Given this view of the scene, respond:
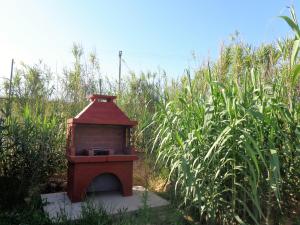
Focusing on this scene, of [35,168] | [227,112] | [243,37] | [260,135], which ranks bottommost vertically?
[35,168]

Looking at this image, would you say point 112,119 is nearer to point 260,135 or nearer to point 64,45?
point 260,135

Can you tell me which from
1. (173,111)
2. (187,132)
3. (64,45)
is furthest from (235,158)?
(64,45)

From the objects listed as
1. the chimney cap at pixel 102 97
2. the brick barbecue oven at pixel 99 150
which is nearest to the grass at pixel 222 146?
the brick barbecue oven at pixel 99 150

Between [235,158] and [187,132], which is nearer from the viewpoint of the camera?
[235,158]

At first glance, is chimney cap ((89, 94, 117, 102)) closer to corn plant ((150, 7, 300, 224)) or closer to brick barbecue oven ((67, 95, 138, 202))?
brick barbecue oven ((67, 95, 138, 202))

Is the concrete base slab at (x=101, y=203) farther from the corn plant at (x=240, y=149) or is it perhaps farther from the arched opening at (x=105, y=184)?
the corn plant at (x=240, y=149)

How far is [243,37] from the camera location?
3074 millimetres

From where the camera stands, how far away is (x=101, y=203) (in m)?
2.56

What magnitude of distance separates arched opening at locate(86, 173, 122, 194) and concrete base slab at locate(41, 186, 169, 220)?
7cm

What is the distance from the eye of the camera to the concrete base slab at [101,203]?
2359 millimetres

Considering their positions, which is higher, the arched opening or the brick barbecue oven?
the brick barbecue oven

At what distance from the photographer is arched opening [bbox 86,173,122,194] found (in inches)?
116

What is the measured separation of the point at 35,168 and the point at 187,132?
78.1 inches

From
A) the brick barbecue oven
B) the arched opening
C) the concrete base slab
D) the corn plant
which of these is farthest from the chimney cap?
the corn plant
